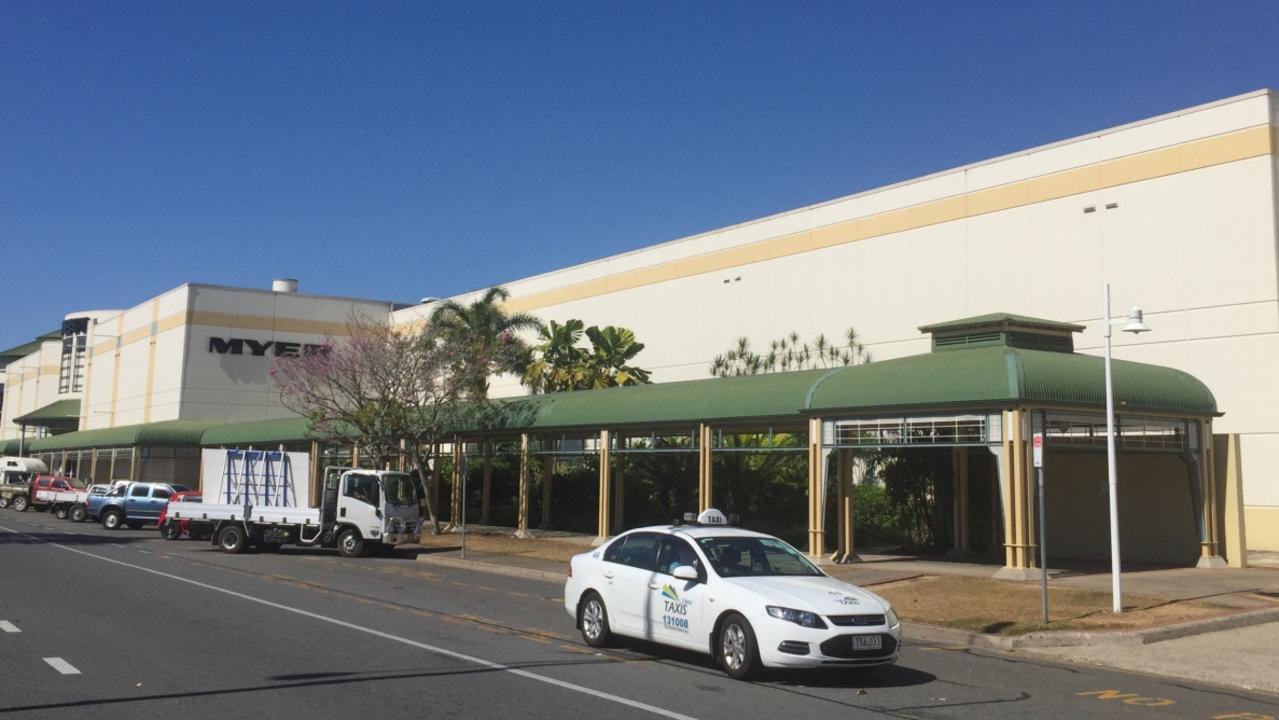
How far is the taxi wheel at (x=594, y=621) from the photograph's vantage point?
500 inches

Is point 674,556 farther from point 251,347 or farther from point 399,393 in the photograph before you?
point 251,347

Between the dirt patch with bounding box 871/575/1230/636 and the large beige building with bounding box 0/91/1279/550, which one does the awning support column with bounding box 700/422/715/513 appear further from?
the large beige building with bounding box 0/91/1279/550

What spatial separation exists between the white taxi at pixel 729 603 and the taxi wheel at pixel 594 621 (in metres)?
0.01

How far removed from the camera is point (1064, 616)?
1609 cm

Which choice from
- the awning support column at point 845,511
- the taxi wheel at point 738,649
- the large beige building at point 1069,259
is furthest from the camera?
the large beige building at point 1069,259

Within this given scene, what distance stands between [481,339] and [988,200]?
18126 millimetres

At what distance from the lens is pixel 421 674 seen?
10719 millimetres

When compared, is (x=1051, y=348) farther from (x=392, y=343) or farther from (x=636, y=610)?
(x=392, y=343)

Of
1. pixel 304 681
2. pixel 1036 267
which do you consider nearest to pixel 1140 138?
pixel 1036 267

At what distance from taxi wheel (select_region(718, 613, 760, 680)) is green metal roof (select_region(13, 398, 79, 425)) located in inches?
3364

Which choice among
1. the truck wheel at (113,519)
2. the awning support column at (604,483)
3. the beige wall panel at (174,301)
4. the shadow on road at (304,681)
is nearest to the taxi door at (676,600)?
the shadow on road at (304,681)

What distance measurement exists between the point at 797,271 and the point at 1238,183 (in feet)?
52.0

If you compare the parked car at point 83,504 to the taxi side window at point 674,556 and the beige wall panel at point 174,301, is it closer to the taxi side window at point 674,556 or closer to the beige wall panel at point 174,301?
the beige wall panel at point 174,301

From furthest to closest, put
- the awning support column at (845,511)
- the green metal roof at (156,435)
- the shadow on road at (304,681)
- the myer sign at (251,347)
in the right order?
the myer sign at (251,347) → the green metal roof at (156,435) → the awning support column at (845,511) → the shadow on road at (304,681)
